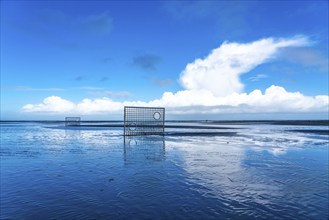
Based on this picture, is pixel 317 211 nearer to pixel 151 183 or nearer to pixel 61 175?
pixel 151 183

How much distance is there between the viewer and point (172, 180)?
42.9 feet

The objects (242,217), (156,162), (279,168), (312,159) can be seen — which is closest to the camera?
(242,217)

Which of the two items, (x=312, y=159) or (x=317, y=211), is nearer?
(x=317, y=211)

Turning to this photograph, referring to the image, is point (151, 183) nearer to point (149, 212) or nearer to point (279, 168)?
point (149, 212)

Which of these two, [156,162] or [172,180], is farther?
[156,162]

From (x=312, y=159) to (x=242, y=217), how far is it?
47.5 ft

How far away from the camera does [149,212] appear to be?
8602 millimetres

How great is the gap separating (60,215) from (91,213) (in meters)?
0.91

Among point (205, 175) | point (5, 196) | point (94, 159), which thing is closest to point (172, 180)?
point (205, 175)

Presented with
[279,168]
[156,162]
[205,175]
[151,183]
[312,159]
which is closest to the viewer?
[151,183]

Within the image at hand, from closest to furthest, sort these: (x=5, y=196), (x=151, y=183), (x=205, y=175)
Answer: (x=5, y=196) → (x=151, y=183) → (x=205, y=175)

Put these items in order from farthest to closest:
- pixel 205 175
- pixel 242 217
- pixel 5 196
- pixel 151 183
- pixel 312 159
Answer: pixel 312 159, pixel 205 175, pixel 151 183, pixel 5 196, pixel 242 217

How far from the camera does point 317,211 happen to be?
8.73 metres

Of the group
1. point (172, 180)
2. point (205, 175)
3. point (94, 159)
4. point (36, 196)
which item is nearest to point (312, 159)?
point (205, 175)
